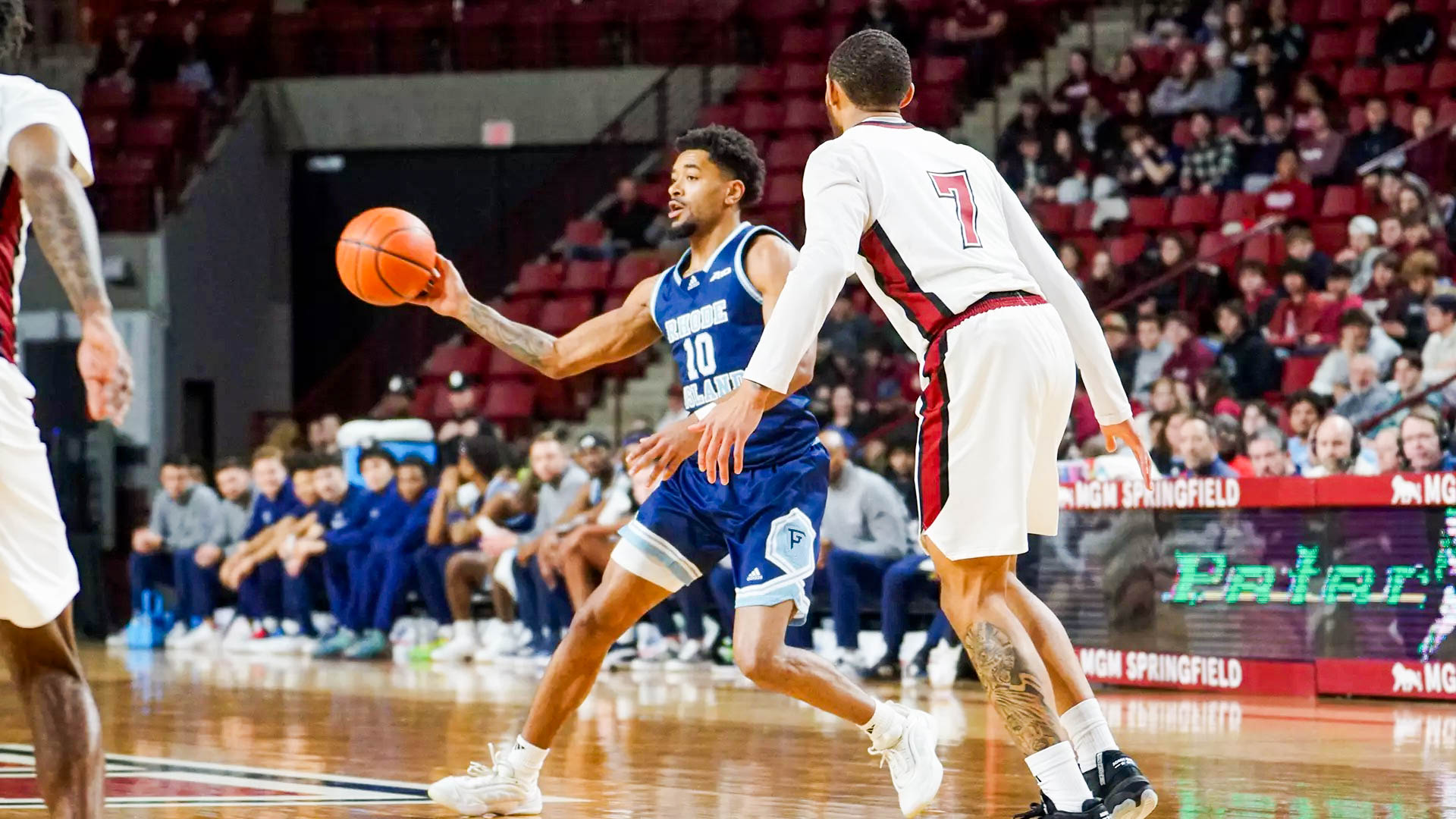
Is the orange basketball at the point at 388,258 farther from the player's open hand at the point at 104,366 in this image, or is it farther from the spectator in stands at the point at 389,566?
the spectator in stands at the point at 389,566

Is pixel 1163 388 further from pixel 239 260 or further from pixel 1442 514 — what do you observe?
pixel 239 260

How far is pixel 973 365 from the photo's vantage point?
15.5 feet

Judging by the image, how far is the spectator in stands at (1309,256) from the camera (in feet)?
44.3

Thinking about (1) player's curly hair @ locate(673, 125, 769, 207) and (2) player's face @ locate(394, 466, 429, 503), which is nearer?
(1) player's curly hair @ locate(673, 125, 769, 207)

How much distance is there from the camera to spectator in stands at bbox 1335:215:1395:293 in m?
13.0

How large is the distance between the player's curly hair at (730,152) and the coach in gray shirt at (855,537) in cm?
525

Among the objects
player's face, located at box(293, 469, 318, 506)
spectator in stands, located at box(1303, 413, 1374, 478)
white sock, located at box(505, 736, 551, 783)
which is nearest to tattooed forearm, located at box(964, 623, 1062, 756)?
white sock, located at box(505, 736, 551, 783)

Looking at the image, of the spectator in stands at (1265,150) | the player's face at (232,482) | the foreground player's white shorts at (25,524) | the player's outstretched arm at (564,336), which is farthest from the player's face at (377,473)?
the foreground player's white shorts at (25,524)

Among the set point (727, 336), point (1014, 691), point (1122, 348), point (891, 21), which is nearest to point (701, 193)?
point (727, 336)

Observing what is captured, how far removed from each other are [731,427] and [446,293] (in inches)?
65.3

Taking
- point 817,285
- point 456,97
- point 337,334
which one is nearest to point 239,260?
point 337,334

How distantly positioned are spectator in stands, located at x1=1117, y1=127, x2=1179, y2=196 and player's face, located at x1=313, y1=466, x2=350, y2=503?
672 cm

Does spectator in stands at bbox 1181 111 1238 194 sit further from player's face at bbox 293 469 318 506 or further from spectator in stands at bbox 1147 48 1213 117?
player's face at bbox 293 469 318 506

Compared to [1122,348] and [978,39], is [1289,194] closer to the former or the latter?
[1122,348]
